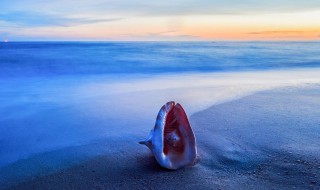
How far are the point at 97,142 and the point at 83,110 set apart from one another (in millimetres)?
1803

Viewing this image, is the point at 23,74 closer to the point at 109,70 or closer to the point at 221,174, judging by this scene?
the point at 109,70

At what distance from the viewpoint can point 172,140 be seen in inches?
114

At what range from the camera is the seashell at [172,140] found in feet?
9.02

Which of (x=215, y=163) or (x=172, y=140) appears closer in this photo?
(x=172, y=140)

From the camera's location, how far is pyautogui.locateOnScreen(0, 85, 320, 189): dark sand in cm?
263

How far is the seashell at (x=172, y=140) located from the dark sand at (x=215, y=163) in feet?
0.32

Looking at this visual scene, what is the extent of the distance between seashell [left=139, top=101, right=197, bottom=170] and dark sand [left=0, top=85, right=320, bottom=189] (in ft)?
0.32

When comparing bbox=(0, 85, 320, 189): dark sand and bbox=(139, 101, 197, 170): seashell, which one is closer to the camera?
bbox=(0, 85, 320, 189): dark sand

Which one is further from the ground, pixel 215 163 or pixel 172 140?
pixel 172 140

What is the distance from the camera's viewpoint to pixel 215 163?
9.91 feet

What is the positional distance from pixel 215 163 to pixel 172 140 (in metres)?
0.48

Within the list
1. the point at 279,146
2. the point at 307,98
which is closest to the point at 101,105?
the point at 279,146

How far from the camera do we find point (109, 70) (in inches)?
507

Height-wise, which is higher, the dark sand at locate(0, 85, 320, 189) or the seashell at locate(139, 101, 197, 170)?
the seashell at locate(139, 101, 197, 170)
